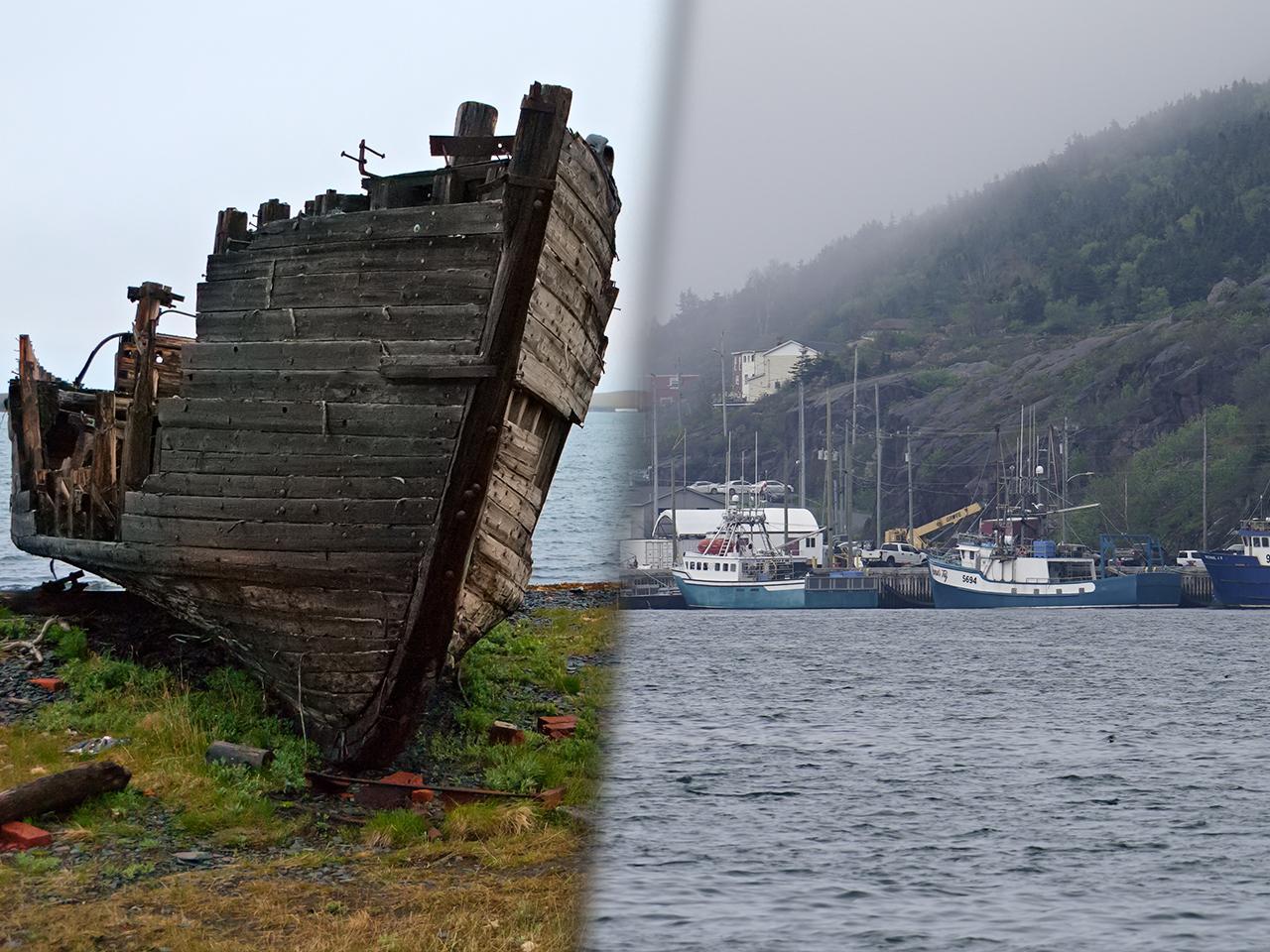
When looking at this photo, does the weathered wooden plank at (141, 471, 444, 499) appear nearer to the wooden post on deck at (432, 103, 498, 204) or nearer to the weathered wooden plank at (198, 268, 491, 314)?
the weathered wooden plank at (198, 268, 491, 314)

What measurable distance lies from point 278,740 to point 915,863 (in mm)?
7737

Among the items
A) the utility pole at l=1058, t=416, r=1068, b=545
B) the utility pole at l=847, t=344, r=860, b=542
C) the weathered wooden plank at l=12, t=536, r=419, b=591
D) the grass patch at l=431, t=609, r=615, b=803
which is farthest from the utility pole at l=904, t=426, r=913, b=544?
the weathered wooden plank at l=12, t=536, r=419, b=591

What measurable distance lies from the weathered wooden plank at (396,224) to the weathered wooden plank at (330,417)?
3.81 ft

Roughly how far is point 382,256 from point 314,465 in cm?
150

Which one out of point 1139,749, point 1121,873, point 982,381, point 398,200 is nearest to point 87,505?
point 398,200

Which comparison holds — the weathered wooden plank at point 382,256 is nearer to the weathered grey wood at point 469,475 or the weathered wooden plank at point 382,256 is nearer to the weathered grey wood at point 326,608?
the weathered grey wood at point 469,475

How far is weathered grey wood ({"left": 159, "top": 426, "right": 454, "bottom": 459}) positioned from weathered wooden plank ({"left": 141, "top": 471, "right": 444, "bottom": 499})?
0.55 ft

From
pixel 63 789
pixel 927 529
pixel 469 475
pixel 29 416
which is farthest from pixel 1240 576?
pixel 63 789

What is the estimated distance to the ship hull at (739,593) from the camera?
240ft

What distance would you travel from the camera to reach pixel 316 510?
29.7 ft

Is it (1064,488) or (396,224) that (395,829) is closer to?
(396,224)

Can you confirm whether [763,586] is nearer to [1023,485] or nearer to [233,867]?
[1023,485]

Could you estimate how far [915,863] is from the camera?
14.4m

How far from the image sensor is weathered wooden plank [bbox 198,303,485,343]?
887 cm
